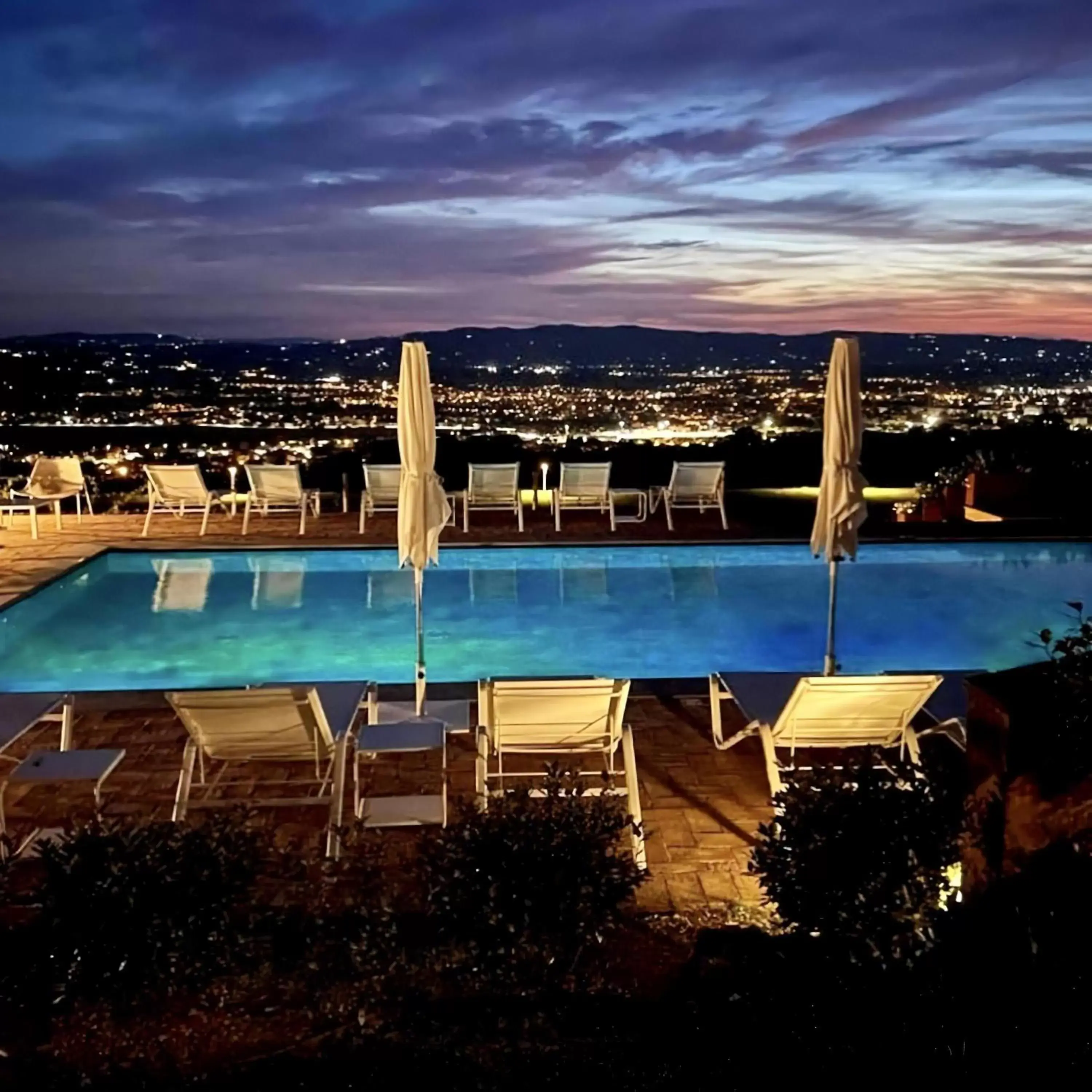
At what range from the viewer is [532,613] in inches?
381

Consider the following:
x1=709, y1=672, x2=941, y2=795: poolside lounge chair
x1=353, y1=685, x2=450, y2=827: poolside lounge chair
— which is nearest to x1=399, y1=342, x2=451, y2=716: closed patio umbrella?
x1=353, y1=685, x2=450, y2=827: poolside lounge chair

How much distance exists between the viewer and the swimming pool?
844 cm

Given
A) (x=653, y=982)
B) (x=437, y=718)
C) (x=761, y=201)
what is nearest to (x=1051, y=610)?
(x=437, y=718)

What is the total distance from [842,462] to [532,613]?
403 centimetres

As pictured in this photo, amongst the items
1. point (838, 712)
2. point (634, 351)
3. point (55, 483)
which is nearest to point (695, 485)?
point (55, 483)

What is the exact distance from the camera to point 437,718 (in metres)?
5.47

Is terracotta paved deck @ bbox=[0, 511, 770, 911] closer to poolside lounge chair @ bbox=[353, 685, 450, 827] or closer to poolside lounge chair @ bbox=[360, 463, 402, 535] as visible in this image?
poolside lounge chair @ bbox=[353, 685, 450, 827]

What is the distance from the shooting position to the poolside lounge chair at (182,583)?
9.98 meters

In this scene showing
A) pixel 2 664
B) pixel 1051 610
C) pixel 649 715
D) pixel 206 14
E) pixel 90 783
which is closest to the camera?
pixel 90 783

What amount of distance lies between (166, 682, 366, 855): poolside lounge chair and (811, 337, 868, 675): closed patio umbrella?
2.81 meters

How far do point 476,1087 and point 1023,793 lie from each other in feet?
6.50

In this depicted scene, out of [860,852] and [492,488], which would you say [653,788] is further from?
[492,488]

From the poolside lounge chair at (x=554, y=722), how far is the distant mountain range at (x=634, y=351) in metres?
14.7

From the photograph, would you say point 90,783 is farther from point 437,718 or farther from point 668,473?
point 668,473
